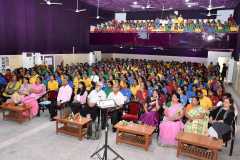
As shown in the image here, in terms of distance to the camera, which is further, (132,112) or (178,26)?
(178,26)

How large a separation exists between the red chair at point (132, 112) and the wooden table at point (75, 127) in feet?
3.07

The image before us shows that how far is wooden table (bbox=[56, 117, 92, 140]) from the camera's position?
5.07 meters

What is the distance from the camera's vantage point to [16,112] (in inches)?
244

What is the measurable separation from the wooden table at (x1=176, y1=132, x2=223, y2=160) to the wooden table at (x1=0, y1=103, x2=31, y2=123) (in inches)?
158

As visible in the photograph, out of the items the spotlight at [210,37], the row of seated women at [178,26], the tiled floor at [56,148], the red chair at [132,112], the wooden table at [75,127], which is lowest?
the tiled floor at [56,148]

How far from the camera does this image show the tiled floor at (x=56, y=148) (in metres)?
4.33

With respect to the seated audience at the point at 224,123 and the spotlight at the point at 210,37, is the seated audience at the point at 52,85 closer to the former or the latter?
the seated audience at the point at 224,123

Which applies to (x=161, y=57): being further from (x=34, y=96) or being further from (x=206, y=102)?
(x=34, y=96)

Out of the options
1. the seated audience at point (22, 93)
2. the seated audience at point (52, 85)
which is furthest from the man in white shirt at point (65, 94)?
A: the seated audience at point (22, 93)

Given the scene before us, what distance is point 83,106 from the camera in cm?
603

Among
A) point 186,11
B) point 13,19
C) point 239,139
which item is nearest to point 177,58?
point 186,11

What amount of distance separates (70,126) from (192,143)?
2829 millimetres

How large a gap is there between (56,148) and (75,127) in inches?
33.9

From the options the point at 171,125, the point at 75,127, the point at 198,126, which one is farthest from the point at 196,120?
the point at 75,127
